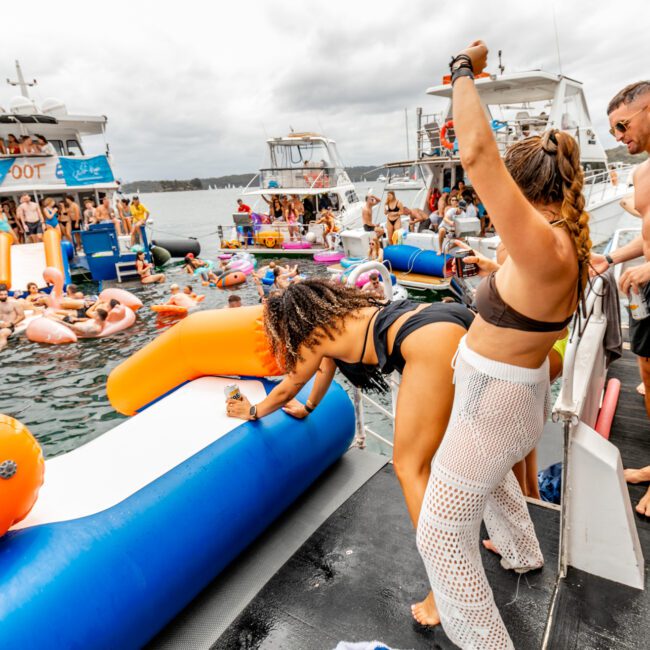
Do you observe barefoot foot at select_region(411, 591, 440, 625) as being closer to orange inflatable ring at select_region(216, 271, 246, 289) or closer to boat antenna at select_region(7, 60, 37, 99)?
orange inflatable ring at select_region(216, 271, 246, 289)

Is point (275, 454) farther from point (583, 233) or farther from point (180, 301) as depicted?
point (180, 301)

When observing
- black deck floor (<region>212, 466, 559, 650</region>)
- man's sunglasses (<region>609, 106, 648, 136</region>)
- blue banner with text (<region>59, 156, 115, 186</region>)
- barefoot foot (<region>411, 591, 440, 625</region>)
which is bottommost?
black deck floor (<region>212, 466, 559, 650</region>)

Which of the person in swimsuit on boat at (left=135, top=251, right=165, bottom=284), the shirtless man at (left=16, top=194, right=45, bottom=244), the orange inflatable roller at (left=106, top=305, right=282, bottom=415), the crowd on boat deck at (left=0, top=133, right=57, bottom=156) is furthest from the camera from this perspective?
the crowd on boat deck at (left=0, top=133, right=57, bottom=156)

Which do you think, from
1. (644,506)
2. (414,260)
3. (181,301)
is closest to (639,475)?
(644,506)

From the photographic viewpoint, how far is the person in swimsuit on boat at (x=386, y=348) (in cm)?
175

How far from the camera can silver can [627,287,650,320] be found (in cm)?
258

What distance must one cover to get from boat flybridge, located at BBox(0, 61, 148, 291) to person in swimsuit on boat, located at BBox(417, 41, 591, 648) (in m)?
14.9

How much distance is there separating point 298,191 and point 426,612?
62.9 ft

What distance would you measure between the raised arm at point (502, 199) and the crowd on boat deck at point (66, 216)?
16.5 meters

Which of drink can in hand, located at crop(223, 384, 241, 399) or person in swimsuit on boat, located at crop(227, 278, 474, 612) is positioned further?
drink can in hand, located at crop(223, 384, 241, 399)

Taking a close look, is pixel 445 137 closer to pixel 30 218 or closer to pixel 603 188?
pixel 603 188

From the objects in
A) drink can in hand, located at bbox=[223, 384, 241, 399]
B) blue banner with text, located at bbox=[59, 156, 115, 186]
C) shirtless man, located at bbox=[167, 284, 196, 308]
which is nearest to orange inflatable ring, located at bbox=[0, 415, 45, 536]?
drink can in hand, located at bbox=[223, 384, 241, 399]

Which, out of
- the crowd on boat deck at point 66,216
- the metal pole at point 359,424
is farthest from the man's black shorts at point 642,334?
the crowd on boat deck at point 66,216

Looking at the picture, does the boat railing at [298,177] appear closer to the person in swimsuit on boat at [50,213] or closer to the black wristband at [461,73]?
the person in swimsuit on boat at [50,213]
